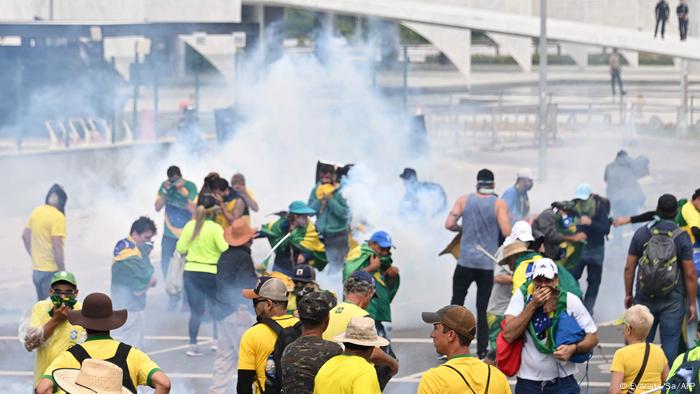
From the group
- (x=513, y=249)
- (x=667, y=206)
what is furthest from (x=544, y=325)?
(x=667, y=206)

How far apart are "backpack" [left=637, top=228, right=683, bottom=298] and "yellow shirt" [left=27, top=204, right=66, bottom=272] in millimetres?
5253

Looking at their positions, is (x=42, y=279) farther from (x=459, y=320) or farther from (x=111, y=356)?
(x=459, y=320)

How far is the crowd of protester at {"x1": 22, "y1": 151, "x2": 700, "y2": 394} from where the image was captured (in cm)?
633

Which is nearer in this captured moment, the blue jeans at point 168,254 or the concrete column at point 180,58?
the blue jeans at point 168,254

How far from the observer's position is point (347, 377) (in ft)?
20.4

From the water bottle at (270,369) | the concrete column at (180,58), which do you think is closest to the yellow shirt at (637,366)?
the water bottle at (270,369)

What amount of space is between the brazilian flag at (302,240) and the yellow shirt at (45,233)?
6.54ft

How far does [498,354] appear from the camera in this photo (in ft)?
24.6

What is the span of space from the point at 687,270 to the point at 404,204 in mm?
6999

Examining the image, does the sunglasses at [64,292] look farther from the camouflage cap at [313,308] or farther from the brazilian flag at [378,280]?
the brazilian flag at [378,280]

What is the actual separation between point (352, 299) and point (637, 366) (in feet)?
5.41

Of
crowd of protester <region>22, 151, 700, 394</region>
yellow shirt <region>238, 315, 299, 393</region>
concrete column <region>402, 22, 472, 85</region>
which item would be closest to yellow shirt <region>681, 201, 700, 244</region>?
crowd of protester <region>22, 151, 700, 394</region>

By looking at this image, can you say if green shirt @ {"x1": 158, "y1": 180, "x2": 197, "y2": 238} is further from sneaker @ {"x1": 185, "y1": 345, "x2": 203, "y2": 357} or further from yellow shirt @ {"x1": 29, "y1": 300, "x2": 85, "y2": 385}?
yellow shirt @ {"x1": 29, "y1": 300, "x2": 85, "y2": 385}

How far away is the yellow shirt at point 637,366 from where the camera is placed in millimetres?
7895
